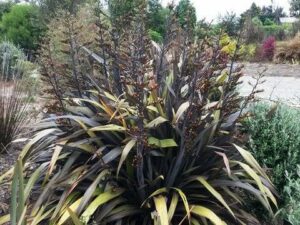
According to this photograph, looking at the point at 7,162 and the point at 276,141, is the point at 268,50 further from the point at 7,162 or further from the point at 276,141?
the point at 276,141

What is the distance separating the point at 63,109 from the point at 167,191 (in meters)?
1.01

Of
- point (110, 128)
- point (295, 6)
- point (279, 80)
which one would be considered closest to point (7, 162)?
point (110, 128)

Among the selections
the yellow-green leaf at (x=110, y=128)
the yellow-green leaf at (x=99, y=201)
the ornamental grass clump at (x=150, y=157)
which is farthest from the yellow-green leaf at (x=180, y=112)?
the yellow-green leaf at (x=99, y=201)


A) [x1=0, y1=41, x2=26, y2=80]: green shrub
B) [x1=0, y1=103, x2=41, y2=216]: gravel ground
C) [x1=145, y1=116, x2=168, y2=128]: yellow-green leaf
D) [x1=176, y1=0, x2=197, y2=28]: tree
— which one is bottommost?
[x1=0, y1=103, x2=41, y2=216]: gravel ground

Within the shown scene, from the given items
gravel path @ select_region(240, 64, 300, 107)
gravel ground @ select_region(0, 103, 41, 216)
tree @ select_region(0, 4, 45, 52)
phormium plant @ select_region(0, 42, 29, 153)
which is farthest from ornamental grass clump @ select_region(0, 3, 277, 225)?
tree @ select_region(0, 4, 45, 52)

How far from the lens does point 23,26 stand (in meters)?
18.8

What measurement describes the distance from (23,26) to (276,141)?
55.5 ft

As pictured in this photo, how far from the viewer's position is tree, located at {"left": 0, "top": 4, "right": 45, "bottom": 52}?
18344 mm

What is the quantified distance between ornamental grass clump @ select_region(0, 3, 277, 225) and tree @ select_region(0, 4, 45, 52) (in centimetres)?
1565

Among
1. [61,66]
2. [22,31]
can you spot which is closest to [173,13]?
[61,66]

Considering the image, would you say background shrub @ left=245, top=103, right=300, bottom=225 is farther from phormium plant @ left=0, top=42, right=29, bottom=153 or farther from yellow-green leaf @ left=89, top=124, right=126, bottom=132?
phormium plant @ left=0, top=42, right=29, bottom=153

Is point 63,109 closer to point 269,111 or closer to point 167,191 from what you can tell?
point 167,191

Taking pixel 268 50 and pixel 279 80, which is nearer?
pixel 279 80

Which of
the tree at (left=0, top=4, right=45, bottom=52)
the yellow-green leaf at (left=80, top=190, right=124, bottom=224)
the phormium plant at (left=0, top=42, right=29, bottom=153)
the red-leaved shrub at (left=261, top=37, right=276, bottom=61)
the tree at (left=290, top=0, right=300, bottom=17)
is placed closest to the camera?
the yellow-green leaf at (left=80, top=190, right=124, bottom=224)
